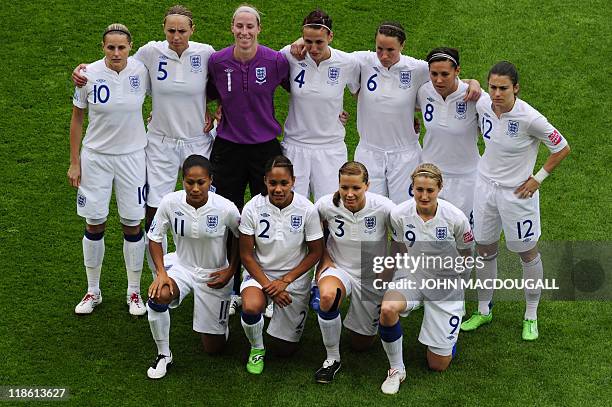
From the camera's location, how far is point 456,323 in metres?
8.59

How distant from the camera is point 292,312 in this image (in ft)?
28.7

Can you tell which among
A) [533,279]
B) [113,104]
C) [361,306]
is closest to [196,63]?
[113,104]

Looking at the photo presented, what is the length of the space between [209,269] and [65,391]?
1.32 meters

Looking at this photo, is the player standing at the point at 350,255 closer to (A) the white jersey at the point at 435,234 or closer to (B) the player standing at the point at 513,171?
(A) the white jersey at the point at 435,234

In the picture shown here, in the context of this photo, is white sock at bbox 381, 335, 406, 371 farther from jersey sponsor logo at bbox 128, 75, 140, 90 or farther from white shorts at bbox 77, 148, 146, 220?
jersey sponsor logo at bbox 128, 75, 140, 90

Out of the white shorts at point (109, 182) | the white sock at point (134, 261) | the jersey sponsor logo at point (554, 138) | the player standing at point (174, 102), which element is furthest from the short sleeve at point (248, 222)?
the jersey sponsor logo at point (554, 138)

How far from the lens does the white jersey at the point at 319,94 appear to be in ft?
30.1

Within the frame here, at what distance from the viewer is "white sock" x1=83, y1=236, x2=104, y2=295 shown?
30.6 feet

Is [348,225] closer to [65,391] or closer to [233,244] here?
[233,244]

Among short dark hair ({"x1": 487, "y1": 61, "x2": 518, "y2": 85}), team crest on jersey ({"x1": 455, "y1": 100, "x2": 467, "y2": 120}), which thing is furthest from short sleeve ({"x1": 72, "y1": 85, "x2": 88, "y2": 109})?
short dark hair ({"x1": 487, "y1": 61, "x2": 518, "y2": 85})

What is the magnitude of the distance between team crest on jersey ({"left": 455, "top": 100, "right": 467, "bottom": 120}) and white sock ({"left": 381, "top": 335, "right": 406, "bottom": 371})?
175cm

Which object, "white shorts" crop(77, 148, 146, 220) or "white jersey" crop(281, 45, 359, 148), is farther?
"white jersey" crop(281, 45, 359, 148)

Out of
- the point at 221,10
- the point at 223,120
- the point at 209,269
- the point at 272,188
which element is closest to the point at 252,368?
the point at 209,269

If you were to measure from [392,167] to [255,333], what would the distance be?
5.70 feet
